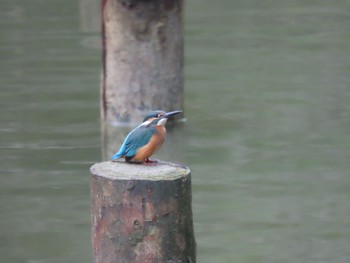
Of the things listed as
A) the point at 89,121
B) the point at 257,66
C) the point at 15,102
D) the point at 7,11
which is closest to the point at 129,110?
the point at 89,121

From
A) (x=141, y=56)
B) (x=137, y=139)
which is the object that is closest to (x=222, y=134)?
(x=141, y=56)

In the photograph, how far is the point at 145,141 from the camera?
4324 millimetres

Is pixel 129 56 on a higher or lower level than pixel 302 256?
higher

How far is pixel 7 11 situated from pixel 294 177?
24.3 feet

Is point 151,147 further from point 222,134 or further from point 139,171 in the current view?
point 222,134

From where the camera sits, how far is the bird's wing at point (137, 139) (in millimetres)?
4254

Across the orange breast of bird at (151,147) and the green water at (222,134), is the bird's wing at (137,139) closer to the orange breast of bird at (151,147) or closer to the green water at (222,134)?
the orange breast of bird at (151,147)

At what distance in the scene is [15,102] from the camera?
30.7 ft

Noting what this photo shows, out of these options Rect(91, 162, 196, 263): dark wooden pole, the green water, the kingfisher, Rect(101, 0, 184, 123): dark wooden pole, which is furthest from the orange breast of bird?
Rect(101, 0, 184, 123): dark wooden pole

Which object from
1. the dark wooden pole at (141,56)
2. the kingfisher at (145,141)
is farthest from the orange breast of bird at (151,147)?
the dark wooden pole at (141,56)

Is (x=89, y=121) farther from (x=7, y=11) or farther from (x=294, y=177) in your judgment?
(x=7, y=11)

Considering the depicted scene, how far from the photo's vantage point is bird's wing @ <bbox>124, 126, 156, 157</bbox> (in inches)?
167

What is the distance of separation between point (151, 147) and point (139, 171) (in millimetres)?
292

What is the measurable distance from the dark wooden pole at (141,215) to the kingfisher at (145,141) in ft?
0.66
